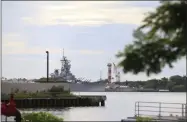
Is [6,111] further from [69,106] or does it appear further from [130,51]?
[69,106]

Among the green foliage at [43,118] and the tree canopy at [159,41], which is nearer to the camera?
the tree canopy at [159,41]

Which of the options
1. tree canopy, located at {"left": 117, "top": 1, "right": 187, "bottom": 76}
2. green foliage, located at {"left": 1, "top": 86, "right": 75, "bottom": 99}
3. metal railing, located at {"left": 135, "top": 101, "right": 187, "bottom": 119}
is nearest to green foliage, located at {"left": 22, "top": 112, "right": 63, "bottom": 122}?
metal railing, located at {"left": 135, "top": 101, "right": 187, "bottom": 119}

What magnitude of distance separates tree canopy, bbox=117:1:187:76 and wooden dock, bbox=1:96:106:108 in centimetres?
2651

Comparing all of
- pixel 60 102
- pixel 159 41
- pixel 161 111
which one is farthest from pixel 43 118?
pixel 60 102

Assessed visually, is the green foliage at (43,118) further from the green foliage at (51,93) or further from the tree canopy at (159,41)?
the green foliage at (51,93)

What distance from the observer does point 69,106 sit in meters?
34.4

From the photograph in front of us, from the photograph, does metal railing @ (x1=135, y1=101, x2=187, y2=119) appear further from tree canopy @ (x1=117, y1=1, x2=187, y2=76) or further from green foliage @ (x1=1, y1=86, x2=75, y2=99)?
green foliage @ (x1=1, y1=86, x2=75, y2=99)

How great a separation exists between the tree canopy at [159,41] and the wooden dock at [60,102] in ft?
87.0

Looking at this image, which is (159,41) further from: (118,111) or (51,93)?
(51,93)

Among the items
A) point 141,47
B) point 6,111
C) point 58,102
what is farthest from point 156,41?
point 58,102

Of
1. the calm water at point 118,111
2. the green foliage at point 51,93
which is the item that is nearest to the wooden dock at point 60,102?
the green foliage at point 51,93

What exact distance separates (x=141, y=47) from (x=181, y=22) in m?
0.44

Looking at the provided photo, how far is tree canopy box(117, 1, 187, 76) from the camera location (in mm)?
4281

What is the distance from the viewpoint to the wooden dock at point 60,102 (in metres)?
32.2
